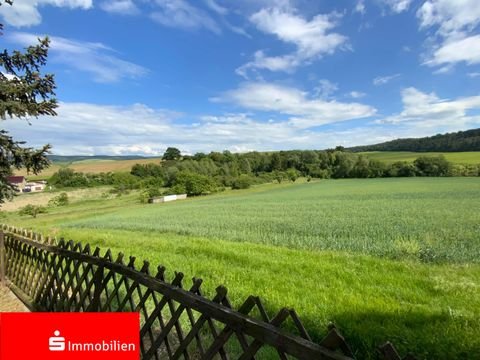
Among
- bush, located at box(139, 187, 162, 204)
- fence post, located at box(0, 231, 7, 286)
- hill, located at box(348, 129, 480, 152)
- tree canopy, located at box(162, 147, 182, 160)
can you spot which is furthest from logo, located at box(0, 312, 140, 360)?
tree canopy, located at box(162, 147, 182, 160)

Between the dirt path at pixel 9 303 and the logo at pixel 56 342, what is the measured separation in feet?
12.0

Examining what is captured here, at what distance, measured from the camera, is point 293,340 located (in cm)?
220

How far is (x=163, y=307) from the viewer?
4.48 m

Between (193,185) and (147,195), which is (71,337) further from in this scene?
(193,185)

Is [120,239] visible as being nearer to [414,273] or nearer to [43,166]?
[43,166]

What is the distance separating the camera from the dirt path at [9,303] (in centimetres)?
664

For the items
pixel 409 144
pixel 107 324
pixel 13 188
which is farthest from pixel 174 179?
pixel 409 144

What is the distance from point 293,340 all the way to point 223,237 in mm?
13764

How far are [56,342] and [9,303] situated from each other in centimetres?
433

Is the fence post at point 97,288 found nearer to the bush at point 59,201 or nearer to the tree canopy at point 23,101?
the tree canopy at point 23,101

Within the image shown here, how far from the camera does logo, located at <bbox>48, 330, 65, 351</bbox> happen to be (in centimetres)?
364

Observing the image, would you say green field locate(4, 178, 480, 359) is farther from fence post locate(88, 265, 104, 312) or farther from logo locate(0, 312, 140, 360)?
logo locate(0, 312, 140, 360)

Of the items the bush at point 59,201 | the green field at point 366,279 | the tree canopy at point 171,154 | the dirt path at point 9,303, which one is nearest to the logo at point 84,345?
the green field at point 366,279

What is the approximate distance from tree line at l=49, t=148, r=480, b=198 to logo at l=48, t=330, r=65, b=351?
2771 inches
